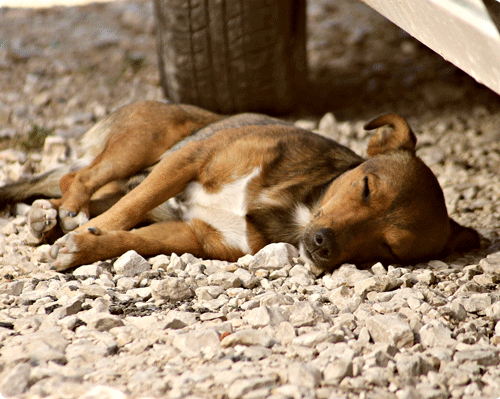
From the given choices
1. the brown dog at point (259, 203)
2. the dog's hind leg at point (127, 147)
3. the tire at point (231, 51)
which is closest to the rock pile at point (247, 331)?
the brown dog at point (259, 203)

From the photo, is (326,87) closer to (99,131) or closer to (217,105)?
(217,105)

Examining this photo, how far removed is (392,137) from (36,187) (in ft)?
8.97

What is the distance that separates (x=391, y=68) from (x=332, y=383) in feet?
17.8

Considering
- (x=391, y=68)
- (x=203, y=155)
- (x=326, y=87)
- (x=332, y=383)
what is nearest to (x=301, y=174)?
(x=203, y=155)

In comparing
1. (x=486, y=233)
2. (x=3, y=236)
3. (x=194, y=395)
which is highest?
(x=194, y=395)

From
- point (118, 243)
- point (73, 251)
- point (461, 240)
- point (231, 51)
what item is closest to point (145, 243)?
point (118, 243)

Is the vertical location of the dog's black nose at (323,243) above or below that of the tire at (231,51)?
below

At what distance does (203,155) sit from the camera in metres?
3.83

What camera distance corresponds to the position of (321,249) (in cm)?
325

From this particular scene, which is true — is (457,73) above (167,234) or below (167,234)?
above

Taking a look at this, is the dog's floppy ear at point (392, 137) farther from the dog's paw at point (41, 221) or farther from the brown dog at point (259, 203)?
the dog's paw at point (41, 221)

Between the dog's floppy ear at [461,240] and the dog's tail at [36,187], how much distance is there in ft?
9.27

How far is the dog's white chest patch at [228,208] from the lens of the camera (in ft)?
12.3

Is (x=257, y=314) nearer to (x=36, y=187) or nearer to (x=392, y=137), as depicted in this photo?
(x=392, y=137)
